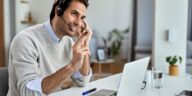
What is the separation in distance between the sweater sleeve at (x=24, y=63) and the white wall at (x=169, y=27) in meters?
2.36

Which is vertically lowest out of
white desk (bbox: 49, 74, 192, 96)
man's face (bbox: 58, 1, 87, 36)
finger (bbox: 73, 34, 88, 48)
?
white desk (bbox: 49, 74, 192, 96)

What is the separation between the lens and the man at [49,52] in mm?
1306

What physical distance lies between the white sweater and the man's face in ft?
0.42

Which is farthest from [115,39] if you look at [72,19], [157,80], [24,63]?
[24,63]

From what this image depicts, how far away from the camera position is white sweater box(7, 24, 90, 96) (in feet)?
4.39

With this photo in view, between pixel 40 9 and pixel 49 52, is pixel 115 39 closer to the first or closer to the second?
pixel 40 9

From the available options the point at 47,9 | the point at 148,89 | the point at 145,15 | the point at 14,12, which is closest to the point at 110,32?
the point at 145,15

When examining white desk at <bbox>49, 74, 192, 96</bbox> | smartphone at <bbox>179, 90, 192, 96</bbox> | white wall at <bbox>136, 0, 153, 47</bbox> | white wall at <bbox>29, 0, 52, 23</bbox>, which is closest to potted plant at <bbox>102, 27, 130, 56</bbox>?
white wall at <bbox>136, 0, 153, 47</bbox>

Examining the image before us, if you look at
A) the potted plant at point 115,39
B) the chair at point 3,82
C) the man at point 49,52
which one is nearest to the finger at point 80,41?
the man at point 49,52

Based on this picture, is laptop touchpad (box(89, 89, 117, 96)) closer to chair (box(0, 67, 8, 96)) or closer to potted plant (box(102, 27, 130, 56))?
chair (box(0, 67, 8, 96))

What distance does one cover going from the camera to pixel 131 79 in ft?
4.77

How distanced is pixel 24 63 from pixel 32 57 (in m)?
0.07

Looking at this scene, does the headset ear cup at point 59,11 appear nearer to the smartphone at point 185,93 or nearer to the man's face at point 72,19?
the man's face at point 72,19

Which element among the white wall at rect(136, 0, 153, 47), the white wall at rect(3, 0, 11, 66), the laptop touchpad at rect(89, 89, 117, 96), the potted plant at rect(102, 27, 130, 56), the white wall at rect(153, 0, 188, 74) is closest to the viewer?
the laptop touchpad at rect(89, 89, 117, 96)
